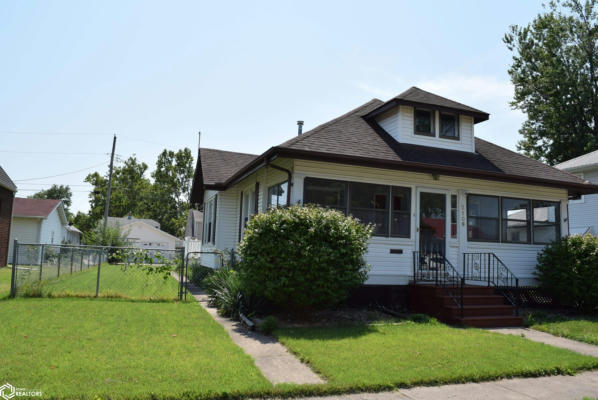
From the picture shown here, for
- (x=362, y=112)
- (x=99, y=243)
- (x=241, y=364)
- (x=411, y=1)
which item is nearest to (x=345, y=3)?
(x=411, y=1)

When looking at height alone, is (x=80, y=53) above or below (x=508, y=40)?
below

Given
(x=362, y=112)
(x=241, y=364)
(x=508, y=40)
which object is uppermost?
A: (x=508, y=40)

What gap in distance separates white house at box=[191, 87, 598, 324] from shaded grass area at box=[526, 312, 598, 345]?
95 centimetres

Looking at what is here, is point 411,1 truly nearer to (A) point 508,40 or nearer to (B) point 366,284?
(B) point 366,284

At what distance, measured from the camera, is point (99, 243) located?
89.7 feet

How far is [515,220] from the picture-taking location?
11594 millimetres

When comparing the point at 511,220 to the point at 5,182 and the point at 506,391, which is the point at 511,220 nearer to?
the point at 506,391

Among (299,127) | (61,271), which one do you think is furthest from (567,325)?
(61,271)

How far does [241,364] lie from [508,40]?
34369 millimetres

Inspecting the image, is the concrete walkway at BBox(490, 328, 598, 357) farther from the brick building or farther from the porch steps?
the brick building

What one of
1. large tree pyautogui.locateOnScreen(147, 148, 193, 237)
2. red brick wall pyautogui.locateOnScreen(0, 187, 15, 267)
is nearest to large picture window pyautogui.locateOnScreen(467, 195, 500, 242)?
red brick wall pyautogui.locateOnScreen(0, 187, 15, 267)

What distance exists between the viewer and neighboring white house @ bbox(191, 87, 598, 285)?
9.78 m

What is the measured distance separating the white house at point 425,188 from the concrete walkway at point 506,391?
14.4 feet

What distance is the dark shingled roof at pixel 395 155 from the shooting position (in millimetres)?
9484
